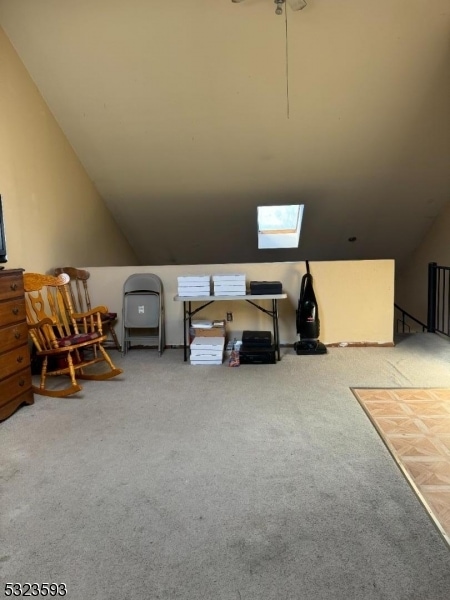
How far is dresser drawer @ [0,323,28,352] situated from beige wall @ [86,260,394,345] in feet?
5.07

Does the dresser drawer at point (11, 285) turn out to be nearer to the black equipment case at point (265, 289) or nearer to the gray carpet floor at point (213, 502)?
the gray carpet floor at point (213, 502)

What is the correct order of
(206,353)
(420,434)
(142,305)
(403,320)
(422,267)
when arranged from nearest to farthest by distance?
(420,434) < (206,353) < (142,305) < (422,267) < (403,320)

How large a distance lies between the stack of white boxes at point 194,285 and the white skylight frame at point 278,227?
8.08 ft

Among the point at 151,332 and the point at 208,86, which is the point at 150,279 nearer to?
the point at 151,332

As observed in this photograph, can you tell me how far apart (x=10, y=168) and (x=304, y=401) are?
302 centimetres

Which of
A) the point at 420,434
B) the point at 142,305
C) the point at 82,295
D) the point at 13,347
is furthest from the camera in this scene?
the point at 82,295

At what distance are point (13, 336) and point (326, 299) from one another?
9.27ft

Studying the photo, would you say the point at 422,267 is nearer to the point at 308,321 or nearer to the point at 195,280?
the point at 308,321

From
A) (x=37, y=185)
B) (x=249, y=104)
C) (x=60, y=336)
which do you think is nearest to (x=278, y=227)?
(x=249, y=104)

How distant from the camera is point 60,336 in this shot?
3275 millimetres

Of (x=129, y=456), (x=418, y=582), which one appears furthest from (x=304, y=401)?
(x=418, y=582)

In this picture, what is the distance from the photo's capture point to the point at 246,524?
1498 millimetres

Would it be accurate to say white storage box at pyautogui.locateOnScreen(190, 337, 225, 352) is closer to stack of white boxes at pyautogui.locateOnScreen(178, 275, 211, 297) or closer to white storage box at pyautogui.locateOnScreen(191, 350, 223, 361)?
white storage box at pyautogui.locateOnScreen(191, 350, 223, 361)

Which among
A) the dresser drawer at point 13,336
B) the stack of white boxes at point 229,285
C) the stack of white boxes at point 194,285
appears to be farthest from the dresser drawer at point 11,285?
the stack of white boxes at point 229,285
